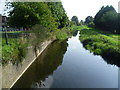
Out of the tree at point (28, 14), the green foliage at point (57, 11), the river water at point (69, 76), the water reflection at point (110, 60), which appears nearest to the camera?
the river water at point (69, 76)

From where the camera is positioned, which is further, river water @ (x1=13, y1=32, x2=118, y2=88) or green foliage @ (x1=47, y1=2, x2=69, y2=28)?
green foliage @ (x1=47, y1=2, x2=69, y2=28)

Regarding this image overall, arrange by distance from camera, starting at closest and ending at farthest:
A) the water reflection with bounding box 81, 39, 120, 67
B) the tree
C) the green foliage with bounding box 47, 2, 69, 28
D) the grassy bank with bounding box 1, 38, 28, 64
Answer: the grassy bank with bounding box 1, 38, 28, 64
the water reflection with bounding box 81, 39, 120, 67
the tree
the green foliage with bounding box 47, 2, 69, 28

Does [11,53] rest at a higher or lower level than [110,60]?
higher

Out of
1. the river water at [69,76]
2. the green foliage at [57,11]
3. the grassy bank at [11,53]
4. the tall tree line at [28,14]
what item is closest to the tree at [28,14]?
the tall tree line at [28,14]

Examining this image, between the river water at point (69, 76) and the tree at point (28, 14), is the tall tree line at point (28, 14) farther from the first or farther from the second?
the river water at point (69, 76)

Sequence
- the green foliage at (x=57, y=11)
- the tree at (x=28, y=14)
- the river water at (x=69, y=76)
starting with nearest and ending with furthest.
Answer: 1. the river water at (x=69, y=76)
2. the tree at (x=28, y=14)
3. the green foliage at (x=57, y=11)

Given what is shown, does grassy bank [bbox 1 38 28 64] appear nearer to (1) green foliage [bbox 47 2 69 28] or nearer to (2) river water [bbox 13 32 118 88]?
(2) river water [bbox 13 32 118 88]

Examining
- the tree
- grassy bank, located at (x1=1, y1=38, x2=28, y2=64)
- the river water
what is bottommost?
the river water

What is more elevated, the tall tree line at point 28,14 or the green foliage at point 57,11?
the green foliage at point 57,11

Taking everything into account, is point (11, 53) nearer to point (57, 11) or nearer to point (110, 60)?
point (110, 60)

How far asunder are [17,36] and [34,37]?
366 centimetres

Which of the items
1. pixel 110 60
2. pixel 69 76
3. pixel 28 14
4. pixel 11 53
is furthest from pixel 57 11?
pixel 11 53

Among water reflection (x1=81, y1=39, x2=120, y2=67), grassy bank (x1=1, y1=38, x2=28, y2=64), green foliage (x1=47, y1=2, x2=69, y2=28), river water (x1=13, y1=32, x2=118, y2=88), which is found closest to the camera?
grassy bank (x1=1, y1=38, x2=28, y2=64)

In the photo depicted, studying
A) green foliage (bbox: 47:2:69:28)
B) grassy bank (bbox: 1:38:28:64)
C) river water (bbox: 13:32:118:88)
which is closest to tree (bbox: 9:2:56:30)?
grassy bank (bbox: 1:38:28:64)
